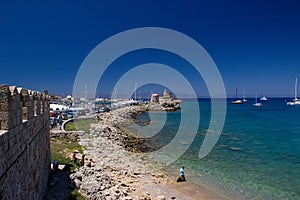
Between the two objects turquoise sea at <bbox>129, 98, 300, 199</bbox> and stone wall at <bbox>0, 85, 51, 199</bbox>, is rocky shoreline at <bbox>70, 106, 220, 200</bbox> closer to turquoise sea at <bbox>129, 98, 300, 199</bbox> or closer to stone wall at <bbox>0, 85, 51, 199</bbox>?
turquoise sea at <bbox>129, 98, 300, 199</bbox>

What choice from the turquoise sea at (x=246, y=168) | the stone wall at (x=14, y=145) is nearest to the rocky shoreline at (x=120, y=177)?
the turquoise sea at (x=246, y=168)

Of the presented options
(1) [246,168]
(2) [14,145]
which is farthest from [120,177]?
(1) [246,168]

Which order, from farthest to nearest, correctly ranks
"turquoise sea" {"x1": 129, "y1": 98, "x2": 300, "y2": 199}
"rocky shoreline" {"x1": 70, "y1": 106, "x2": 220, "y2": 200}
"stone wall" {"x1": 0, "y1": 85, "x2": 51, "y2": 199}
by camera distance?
1. "turquoise sea" {"x1": 129, "y1": 98, "x2": 300, "y2": 199}
2. "rocky shoreline" {"x1": 70, "y1": 106, "x2": 220, "y2": 200}
3. "stone wall" {"x1": 0, "y1": 85, "x2": 51, "y2": 199}

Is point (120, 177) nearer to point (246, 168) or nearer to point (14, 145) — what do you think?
point (14, 145)

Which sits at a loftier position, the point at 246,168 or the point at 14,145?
the point at 14,145

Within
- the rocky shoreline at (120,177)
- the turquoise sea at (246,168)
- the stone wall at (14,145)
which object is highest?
the stone wall at (14,145)

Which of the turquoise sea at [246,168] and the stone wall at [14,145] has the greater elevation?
the stone wall at [14,145]

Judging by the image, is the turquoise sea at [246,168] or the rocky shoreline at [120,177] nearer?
the rocky shoreline at [120,177]

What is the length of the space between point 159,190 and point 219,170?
576 cm

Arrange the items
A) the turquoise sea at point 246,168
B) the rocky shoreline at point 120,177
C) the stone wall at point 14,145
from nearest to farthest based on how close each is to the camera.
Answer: the stone wall at point 14,145 → the rocky shoreline at point 120,177 → the turquoise sea at point 246,168

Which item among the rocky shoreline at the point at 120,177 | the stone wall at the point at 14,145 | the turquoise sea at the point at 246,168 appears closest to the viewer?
the stone wall at the point at 14,145

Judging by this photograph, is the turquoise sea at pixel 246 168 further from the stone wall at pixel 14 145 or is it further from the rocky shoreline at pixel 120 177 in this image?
the stone wall at pixel 14 145

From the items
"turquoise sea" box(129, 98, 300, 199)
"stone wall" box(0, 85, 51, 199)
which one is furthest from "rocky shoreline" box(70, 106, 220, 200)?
"stone wall" box(0, 85, 51, 199)

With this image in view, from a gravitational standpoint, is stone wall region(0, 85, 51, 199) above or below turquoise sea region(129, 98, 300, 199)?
above
